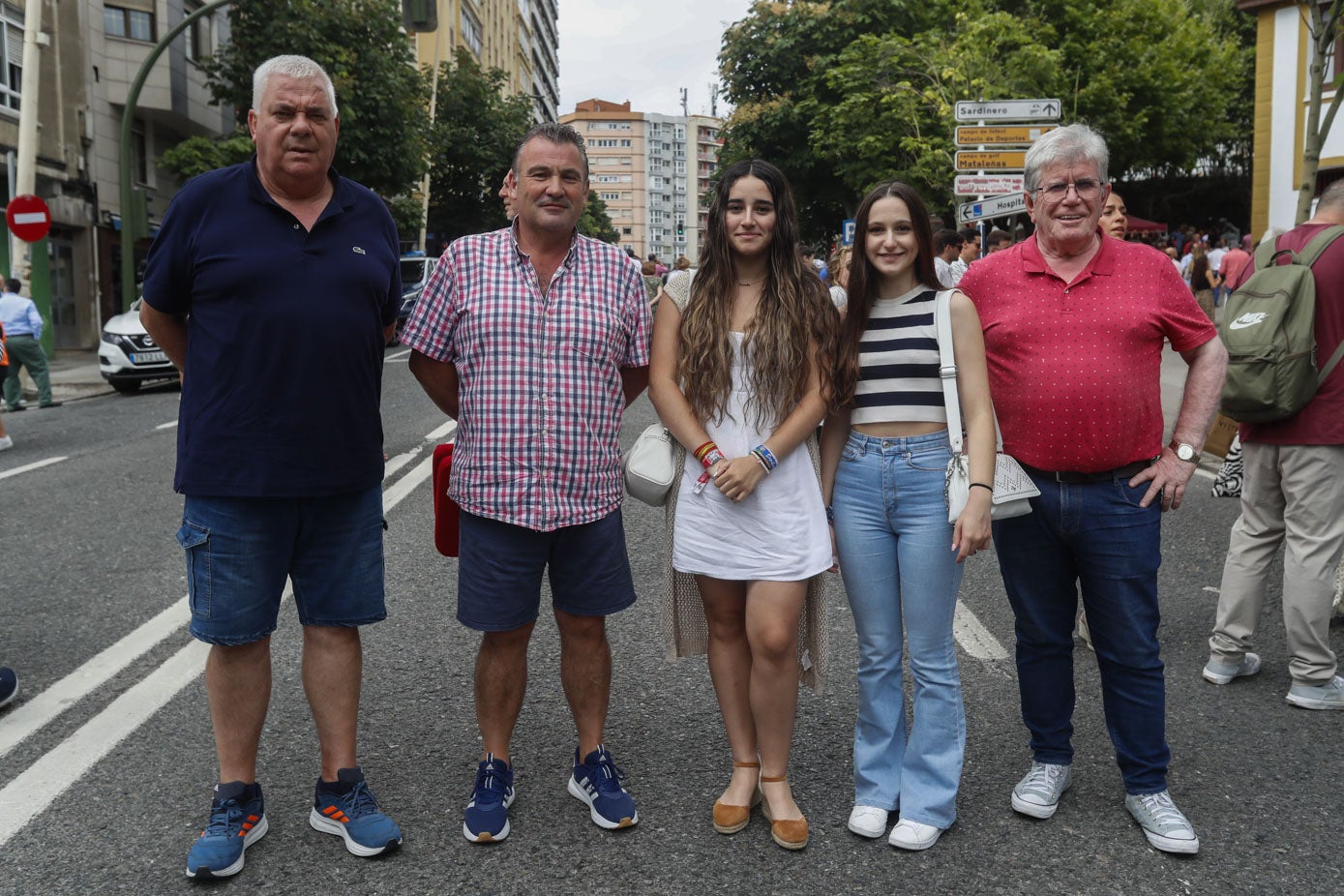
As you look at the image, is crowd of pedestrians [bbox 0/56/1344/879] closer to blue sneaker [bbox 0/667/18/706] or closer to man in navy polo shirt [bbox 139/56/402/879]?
man in navy polo shirt [bbox 139/56/402/879]

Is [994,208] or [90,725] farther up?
[994,208]

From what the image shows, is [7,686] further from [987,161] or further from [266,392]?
[987,161]

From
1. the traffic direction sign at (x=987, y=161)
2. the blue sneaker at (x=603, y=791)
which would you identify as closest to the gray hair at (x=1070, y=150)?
the blue sneaker at (x=603, y=791)

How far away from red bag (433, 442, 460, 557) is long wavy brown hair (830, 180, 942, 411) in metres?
1.12

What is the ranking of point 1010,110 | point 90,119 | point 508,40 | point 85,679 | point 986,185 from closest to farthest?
1. point 85,679
2. point 1010,110
3. point 986,185
4. point 90,119
5. point 508,40

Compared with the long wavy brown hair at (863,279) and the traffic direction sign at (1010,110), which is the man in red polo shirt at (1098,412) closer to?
the long wavy brown hair at (863,279)

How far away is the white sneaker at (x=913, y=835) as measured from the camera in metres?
3.26

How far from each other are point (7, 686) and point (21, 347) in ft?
42.8

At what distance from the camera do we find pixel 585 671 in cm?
358

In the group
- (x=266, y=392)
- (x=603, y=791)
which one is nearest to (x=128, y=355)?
(x=266, y=392)

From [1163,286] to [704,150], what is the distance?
202 metres

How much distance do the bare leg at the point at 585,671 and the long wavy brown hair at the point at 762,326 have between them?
0.71 meters

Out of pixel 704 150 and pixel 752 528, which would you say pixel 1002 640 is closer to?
pixel 752 528

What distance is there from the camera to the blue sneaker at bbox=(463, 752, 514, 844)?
3297 mm
